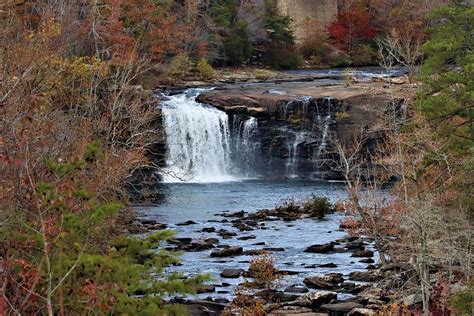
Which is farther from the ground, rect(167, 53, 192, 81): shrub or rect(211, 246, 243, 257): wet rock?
rect(167, 53, 192, 81): shrub

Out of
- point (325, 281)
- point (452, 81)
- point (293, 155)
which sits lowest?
point (325, 281)

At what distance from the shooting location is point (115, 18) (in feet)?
126

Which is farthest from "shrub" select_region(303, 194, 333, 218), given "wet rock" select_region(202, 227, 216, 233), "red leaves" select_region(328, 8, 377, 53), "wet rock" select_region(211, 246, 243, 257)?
"red leaves" select_region(328, 8, 377, 53)

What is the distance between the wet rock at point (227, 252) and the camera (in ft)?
79.7

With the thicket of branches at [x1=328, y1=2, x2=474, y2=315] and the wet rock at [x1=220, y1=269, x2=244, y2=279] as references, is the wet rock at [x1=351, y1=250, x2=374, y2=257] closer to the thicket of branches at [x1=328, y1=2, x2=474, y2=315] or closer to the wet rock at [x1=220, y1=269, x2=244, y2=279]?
the thicket of branches at [x1=328, y1=2, x2=474, y2=315]

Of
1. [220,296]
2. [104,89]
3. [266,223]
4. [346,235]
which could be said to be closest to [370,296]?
[220,296]

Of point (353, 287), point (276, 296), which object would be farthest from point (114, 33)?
point (276, 296)

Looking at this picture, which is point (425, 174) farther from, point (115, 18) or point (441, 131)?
point (115, 18)

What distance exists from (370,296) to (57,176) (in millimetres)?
11477

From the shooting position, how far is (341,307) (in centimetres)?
1852

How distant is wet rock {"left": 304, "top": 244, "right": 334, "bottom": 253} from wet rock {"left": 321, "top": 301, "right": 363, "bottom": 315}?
239 inches

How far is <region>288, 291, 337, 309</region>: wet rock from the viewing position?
62.0 feet

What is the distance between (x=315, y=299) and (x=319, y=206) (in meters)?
12.5

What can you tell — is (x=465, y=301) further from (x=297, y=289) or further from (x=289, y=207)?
(x=289, y=207)
